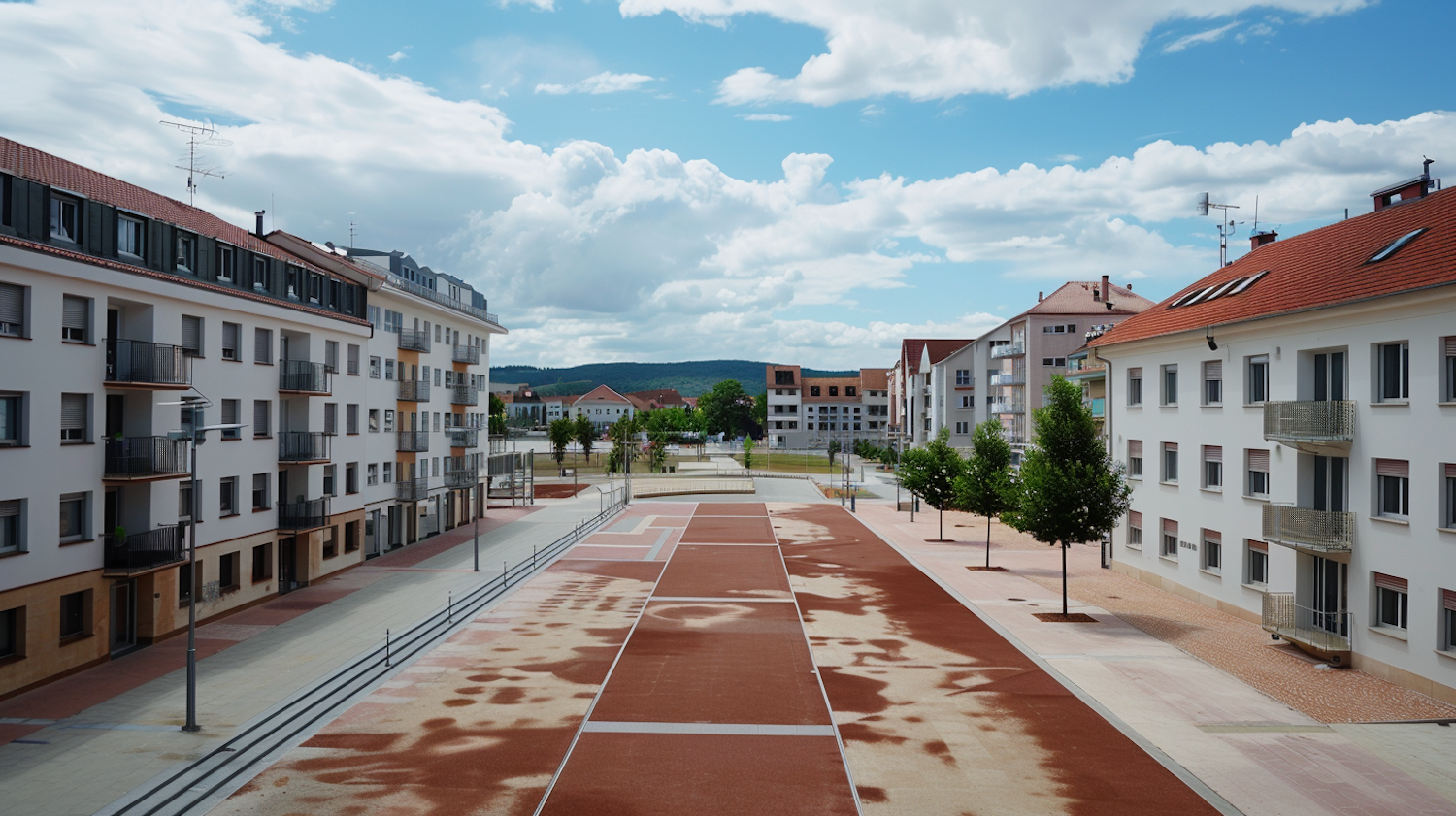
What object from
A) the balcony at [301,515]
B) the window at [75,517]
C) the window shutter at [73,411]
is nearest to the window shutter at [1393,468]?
the window at [75,517]

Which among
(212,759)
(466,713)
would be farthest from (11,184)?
(466,713)

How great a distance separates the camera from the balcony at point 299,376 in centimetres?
3092

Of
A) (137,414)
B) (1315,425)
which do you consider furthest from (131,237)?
(1315,425)

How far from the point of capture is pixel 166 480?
24.4m

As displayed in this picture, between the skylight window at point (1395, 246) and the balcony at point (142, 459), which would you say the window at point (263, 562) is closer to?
the balcony at point (142, 459)

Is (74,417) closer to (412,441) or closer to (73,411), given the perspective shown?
(73,411)

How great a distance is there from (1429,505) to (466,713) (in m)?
20.9

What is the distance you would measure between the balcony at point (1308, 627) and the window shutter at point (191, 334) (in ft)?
102

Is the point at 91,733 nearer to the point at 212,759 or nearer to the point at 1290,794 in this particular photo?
the point at 212,759

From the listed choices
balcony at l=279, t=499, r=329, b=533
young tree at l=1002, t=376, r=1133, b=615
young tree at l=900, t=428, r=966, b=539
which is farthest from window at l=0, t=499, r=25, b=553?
young tree at l=900, t=428, r=966, b=539

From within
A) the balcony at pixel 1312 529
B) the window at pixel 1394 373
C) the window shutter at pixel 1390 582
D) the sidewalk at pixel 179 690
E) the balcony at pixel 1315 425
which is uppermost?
the window at pixel 1394 373

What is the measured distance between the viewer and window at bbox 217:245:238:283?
2775 centimetres

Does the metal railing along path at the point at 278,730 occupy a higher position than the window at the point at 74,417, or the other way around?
the window at the point at 74,417

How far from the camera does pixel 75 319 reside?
2145cm
